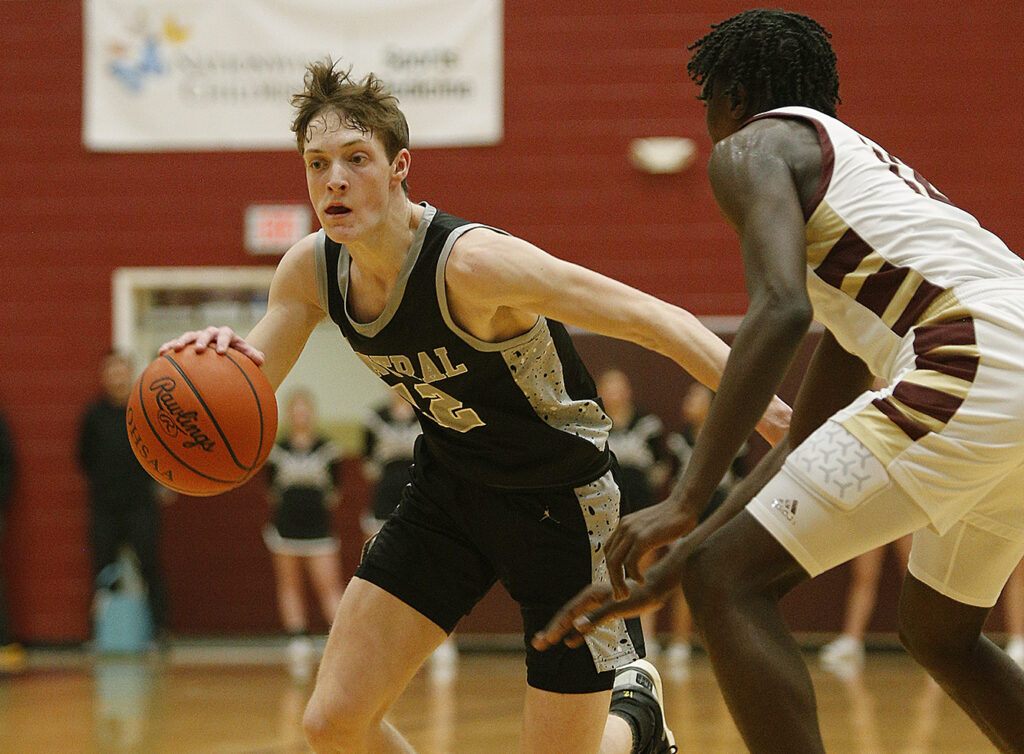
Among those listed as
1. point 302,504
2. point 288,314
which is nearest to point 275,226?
point 302,504

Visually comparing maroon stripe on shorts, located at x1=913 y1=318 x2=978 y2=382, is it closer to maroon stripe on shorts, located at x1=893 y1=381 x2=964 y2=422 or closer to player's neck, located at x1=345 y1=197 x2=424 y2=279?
maroon stripe on shorts, located at x1=893 y1=381 x2=964 y2=422

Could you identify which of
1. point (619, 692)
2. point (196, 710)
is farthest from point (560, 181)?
point (619, 692)

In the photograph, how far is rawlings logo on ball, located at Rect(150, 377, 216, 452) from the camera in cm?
289

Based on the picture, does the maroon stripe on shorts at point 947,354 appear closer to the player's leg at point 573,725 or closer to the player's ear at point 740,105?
the player's ear at point 740,105

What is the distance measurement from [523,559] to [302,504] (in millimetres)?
5110

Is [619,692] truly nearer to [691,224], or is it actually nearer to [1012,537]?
[1012,537]

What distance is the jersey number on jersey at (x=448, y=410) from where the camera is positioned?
2945 millimetres

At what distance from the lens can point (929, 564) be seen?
2.51 m

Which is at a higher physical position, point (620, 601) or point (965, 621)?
point (620, 601)

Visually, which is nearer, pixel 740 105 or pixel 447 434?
pixel 740 105

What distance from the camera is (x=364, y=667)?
2873mm

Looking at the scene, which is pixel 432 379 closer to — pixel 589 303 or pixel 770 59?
pixel 589 303

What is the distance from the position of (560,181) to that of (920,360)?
6813 millimetres

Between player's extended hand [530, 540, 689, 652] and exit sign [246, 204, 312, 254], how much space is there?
6.79 meters
